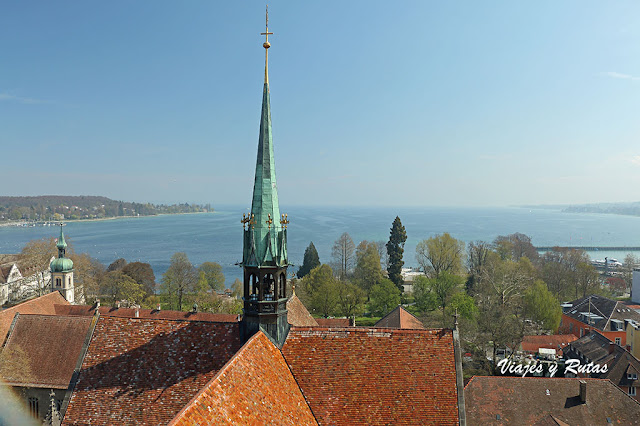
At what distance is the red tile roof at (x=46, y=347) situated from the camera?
2417 cm

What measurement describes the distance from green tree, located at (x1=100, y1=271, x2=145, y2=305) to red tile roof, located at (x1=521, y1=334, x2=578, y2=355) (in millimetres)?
46837

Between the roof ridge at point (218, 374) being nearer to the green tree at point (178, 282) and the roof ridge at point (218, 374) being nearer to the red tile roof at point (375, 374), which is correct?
the red tile roof at point (375, 374)

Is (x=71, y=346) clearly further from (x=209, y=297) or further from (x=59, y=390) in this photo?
(x=209, y=297)

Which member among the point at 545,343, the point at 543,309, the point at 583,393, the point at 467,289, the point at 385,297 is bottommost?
the point at 545,343

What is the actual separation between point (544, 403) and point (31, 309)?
3610 centimetres

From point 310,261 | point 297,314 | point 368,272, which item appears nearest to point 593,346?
point 297,314

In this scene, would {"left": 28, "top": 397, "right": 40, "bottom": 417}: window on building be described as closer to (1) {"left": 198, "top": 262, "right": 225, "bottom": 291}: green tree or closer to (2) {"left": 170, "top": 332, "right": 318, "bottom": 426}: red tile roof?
(2) {"left": 170, "top": 332, "right": 318, "bottom": 426}: red tile roof

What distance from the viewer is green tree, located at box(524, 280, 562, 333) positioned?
46.8m

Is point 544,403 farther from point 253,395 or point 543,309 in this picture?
point 543,309

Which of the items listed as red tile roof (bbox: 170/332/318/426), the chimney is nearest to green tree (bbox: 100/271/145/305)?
red tile roof (bbox: 170/332/318/426)

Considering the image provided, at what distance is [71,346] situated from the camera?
84.0 ft

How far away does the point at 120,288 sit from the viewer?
55.8 metres

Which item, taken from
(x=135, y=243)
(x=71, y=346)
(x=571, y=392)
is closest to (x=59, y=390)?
(x=71, y=346)

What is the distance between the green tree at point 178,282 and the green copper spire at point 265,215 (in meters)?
50.3
